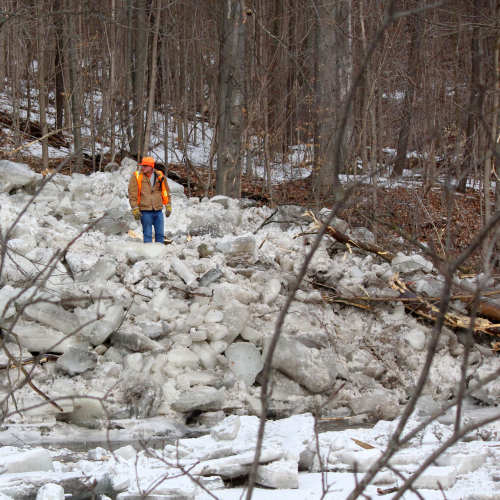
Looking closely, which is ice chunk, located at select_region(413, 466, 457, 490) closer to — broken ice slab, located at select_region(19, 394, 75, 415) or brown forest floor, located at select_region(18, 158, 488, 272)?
broken ice slab, located at select_region(19, 394, 75, 415)

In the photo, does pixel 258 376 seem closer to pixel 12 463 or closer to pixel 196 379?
pixel 196 379

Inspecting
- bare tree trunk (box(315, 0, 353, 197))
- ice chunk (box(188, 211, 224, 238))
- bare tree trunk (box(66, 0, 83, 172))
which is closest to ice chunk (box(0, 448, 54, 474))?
ice chunk (box(188, 211, 224, 238))

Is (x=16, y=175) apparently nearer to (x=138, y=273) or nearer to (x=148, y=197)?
(x=148, y=197)

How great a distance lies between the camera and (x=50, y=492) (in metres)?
2.80

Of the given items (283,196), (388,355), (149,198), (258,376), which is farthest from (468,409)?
(283,196)

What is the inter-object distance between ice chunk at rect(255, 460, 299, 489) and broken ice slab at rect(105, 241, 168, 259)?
13.4ft

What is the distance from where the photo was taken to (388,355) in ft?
20.9

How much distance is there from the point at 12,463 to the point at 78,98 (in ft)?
33.2

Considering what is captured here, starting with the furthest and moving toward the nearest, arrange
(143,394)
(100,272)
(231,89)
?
(231,89), (100,272), (143,394)

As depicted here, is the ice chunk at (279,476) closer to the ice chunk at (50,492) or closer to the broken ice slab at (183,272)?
the ice chunk at (50,492)

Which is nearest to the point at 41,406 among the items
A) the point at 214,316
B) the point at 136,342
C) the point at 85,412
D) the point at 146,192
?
the point at 85,412

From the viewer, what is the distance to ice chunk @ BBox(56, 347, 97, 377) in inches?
206

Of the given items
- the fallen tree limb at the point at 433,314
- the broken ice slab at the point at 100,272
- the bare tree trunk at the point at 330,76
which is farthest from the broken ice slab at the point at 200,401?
the bare tree trunk at the point at 330,76

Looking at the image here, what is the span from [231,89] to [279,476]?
848 centimetres
